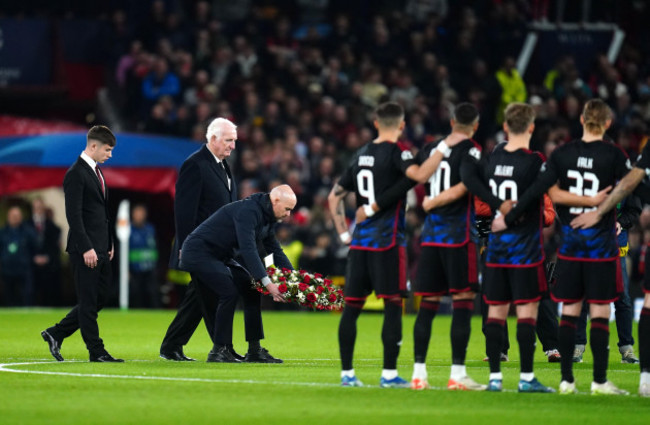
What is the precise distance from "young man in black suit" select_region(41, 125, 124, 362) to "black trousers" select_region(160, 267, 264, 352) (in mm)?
768

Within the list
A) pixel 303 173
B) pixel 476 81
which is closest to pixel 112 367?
pixel 303 173

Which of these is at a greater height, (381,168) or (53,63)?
(53,63)

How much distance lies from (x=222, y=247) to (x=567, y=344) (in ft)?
13.7

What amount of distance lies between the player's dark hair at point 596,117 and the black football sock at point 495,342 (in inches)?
69.1

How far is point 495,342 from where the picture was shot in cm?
1166

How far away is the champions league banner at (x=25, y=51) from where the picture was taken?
2962cm

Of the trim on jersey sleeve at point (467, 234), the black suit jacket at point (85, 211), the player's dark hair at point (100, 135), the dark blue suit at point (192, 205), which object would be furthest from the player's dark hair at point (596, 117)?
the black suit jacket at point (85, 211)

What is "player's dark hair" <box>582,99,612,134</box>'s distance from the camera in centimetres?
1161

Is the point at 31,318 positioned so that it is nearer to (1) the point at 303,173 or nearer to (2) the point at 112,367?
(1) the point at 303,173

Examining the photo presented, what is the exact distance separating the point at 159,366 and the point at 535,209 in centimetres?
439

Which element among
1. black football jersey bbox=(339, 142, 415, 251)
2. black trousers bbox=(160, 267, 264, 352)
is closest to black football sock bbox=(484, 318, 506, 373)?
black football jersey bbox=(339, 142, 415, 251)

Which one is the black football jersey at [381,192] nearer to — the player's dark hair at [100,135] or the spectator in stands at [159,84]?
the player's dark hair at [100,135]

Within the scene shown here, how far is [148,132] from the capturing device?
95.3 ft

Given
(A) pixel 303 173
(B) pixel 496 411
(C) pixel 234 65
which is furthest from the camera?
(C) pixel 234 65
